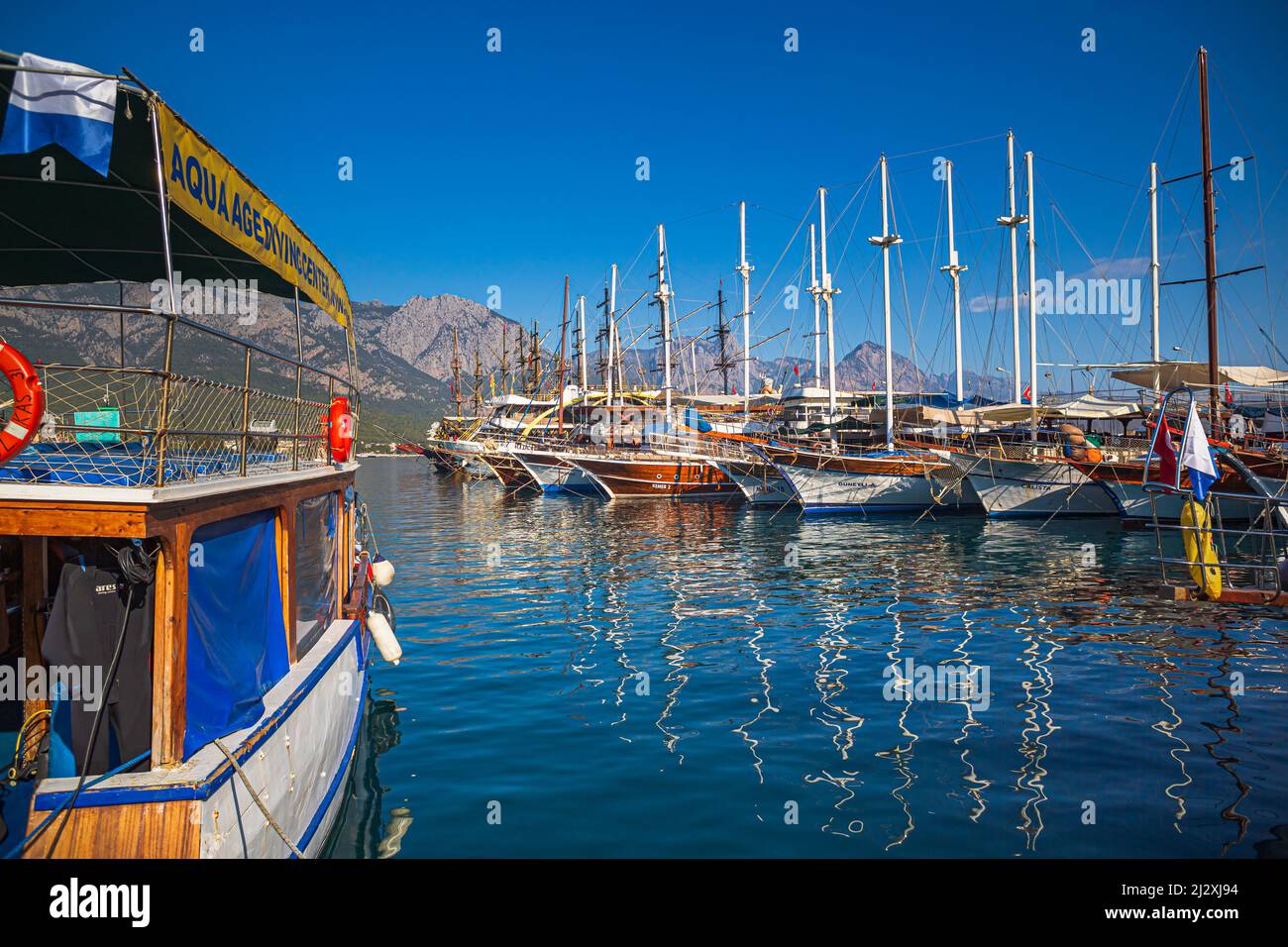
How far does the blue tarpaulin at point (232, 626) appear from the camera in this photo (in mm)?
5035

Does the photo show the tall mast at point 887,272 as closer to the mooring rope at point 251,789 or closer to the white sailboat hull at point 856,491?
the white sailboat hull at point 856,491

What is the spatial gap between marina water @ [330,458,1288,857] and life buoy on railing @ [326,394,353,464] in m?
3.33

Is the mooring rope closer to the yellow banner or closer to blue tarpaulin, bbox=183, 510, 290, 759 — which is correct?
blue tarpaulin, bbox=183, 510, 290, 759

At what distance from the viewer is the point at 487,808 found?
745 cm

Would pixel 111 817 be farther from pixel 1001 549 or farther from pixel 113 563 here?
pixel 1001 549

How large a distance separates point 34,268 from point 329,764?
24.5ft

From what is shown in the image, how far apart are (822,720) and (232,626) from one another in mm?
6806

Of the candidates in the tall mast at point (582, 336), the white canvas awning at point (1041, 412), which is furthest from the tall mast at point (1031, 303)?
the tall mast at point (582, 336)

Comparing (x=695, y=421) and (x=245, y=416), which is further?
(x=695, y=421)

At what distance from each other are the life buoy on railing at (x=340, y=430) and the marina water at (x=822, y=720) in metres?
3.33

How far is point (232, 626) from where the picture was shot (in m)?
5.62

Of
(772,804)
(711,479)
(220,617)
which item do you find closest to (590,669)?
(772,804)

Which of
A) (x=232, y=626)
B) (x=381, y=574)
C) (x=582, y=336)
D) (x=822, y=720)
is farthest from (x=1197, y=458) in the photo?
(x=582, y=336)

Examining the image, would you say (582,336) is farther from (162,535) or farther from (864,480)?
(162,535)
